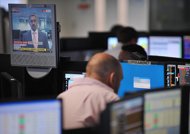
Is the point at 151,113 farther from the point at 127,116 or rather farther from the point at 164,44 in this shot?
the point at 164,44

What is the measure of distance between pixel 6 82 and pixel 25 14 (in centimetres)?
51

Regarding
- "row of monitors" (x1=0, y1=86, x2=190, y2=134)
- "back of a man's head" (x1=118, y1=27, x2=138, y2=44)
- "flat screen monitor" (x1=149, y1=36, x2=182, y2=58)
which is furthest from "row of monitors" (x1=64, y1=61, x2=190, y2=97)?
"flat screen monitor" (x1=149, y1=36, x2=182, y2=58)

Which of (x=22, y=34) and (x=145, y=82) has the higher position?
(x=22, y=34)

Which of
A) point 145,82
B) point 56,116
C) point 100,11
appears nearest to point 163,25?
point 100,11

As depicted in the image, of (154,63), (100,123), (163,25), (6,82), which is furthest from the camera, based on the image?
(163,25)

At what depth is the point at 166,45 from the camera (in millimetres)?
5898

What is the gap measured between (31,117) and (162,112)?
59 cm

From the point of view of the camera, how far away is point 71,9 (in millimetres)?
10602

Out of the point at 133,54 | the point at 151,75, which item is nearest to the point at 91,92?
the point at 151,75

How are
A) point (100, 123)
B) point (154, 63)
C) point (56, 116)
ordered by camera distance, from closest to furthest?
1. point (100, 123)
2. point (56, 116)
3. point (154, 63)

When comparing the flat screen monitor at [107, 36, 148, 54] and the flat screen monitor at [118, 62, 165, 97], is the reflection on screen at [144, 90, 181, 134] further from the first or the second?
the flat screen monitor at [107, 36, 148, 54]

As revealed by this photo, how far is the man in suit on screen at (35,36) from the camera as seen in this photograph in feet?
9.46

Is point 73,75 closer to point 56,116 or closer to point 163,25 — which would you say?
point 56,116

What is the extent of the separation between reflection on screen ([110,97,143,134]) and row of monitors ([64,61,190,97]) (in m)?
1.12
